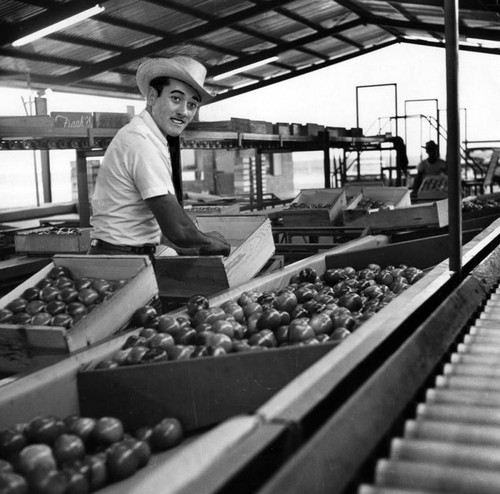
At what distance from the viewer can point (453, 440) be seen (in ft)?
4.01

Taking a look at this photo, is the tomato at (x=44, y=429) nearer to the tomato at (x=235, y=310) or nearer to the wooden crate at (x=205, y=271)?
the tomato at (x=235, y=310)

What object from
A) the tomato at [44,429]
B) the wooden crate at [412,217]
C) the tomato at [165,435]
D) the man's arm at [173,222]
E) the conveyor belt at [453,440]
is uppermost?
the man's arm at [173,222]

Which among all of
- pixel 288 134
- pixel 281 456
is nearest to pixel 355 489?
pixel 281 456

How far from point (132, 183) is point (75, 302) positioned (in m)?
0.59

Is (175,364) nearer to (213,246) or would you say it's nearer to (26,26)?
(213,246)

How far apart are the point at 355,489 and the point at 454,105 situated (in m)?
1.18

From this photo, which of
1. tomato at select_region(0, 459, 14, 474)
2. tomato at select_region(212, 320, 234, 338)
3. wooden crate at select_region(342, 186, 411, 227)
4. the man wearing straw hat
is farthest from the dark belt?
wooden crate at select_region(342, 186, 411, 227)

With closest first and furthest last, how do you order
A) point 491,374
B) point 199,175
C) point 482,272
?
point 491,374
point 482,272
point 199,175

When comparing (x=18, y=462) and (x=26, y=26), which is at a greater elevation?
(x=26, y=26)

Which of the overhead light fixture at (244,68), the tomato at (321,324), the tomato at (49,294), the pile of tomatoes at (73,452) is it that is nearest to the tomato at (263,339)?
the tomato at (321,324)

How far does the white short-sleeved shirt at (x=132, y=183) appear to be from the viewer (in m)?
2.63

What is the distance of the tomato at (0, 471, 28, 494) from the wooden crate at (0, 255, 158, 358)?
64 cm

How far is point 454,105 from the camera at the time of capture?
1861 millimetres

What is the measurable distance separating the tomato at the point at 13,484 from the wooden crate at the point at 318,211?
4.68 meters
